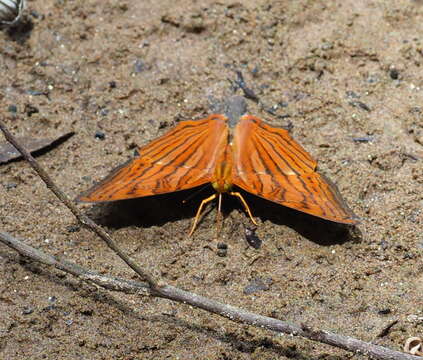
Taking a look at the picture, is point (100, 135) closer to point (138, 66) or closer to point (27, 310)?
point (138, 66)

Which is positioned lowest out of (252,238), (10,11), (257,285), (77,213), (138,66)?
(257,285)

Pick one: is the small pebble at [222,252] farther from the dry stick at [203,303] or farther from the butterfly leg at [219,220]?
the dry stick at [203,303]

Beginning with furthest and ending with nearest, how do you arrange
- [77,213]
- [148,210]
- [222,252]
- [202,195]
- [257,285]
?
[202,195], [148,210], [222,252], [257,285], [77,213]

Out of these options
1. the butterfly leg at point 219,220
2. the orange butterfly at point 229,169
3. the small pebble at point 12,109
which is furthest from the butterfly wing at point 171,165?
the small pebble at point 12,109

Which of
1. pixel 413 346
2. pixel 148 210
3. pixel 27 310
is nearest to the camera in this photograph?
pixel 413 346

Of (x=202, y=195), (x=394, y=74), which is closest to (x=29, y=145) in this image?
(x=202, y=195)

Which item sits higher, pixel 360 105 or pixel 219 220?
pixel 360 105
